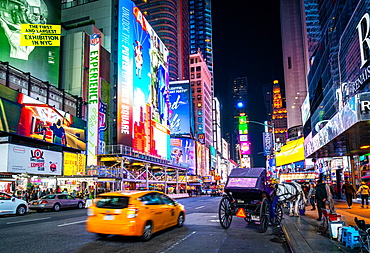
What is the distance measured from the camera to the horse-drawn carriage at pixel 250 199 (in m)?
12.0

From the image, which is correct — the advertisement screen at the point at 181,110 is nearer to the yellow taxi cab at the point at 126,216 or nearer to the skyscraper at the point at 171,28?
the skyscraper at the point at 171,28

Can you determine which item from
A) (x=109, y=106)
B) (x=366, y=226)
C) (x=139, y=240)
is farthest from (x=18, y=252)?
(x=109, y=106)

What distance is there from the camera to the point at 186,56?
155 metres

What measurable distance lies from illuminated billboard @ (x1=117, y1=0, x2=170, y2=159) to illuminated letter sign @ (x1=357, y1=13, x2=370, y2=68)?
121ft

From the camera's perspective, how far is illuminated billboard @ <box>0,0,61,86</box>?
40.0m

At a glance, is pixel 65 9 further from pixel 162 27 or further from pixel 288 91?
pixel 288 91

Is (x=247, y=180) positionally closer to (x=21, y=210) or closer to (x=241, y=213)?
(x=241, y=213)

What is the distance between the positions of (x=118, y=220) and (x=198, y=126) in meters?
136

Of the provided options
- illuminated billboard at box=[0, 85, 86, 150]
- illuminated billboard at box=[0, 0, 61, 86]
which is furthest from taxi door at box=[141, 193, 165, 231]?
illuminated billboard at box=[0, 0, 61, 86]

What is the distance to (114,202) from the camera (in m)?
9.95

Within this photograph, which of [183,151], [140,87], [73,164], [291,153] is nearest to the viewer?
[73,164]

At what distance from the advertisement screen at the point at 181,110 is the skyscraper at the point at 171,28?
91.9 feet

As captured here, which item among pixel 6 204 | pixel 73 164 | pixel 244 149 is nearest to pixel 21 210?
pixel 6 204

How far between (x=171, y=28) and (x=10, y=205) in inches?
4973
